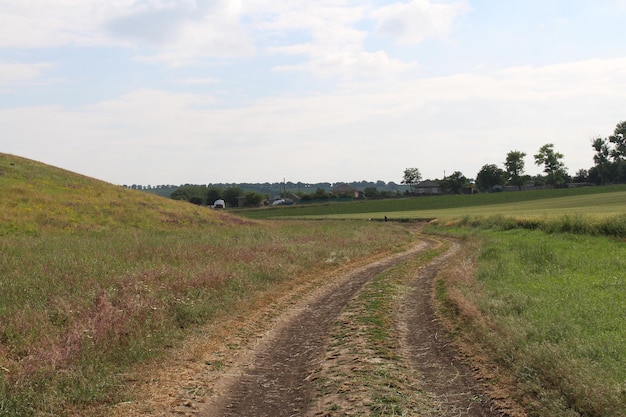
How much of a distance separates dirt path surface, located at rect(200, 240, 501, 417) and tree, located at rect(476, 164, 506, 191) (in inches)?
6633

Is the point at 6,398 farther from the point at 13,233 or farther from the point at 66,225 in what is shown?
the point at 66,225

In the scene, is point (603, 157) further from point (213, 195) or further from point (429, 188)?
point (213, 195)

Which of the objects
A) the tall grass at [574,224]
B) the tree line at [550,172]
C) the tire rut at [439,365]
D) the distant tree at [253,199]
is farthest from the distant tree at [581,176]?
the tire rut at [439,365]

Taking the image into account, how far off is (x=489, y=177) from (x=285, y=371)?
175794 millimetres

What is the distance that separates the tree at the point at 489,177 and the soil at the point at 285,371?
169 metres

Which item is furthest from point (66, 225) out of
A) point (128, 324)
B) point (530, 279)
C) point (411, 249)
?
point (530, 279)

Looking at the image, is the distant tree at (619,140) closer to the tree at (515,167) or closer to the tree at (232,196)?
the tree at (515,167)

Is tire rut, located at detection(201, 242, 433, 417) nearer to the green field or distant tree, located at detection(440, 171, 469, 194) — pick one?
the green field

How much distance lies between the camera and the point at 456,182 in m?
172

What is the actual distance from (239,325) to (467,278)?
8889mm

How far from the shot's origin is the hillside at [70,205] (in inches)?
1245

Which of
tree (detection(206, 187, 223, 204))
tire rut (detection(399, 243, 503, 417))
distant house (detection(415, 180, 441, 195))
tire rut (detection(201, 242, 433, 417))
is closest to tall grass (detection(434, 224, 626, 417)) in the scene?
tire rut (detection(399, 243, 503, 417))

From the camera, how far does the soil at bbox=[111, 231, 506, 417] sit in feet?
24.6

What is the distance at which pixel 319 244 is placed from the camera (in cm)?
2917
